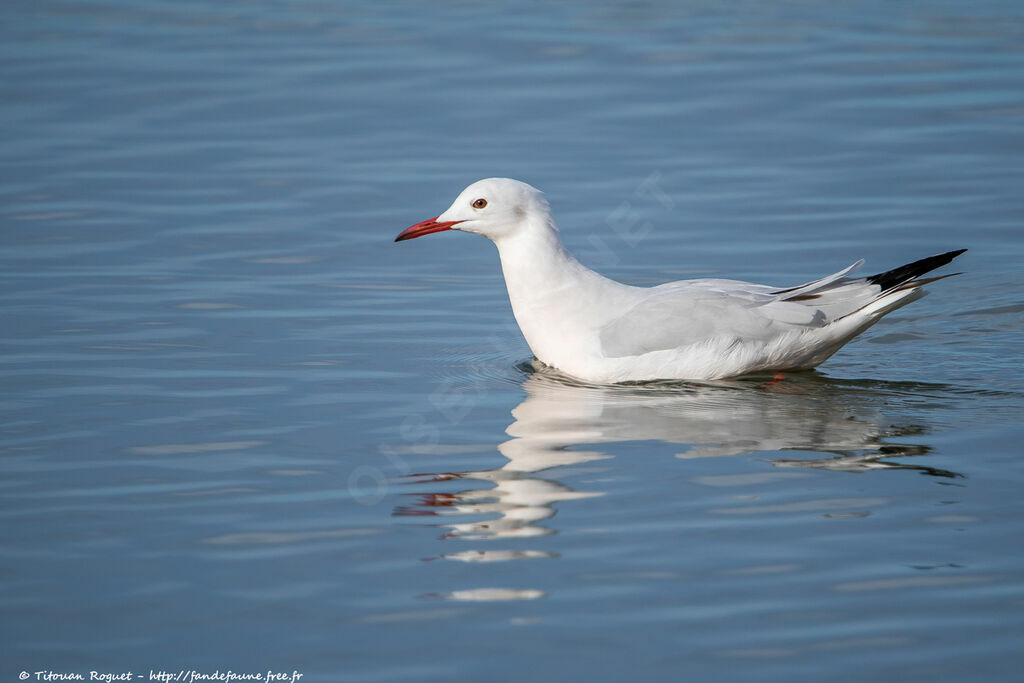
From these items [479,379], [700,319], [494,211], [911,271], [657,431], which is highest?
[494,211]

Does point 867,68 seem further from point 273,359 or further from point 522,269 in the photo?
point 273,359

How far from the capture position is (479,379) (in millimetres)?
8453

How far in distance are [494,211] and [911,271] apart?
2.48 m

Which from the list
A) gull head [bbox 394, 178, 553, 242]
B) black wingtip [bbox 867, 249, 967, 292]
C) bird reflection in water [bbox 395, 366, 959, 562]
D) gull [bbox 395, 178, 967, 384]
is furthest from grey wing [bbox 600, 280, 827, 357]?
gull head [bbox 394, 178, 553, 242]

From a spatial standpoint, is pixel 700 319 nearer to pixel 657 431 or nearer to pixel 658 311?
pixel 658 311

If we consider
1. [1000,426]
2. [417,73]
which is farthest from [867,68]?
[1000,426]

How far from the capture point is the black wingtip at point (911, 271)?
27.2 ft

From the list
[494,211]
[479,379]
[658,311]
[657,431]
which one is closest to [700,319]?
[658,311]

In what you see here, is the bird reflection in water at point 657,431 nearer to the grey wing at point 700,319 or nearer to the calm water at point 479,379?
the calm water at point 479,379

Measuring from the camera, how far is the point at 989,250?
1081cm

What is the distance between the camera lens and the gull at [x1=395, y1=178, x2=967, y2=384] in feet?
27.3

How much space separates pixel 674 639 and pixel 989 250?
22.1 feet

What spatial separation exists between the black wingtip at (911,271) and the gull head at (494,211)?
2023 millimetres

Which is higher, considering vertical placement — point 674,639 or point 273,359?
point 273,359
